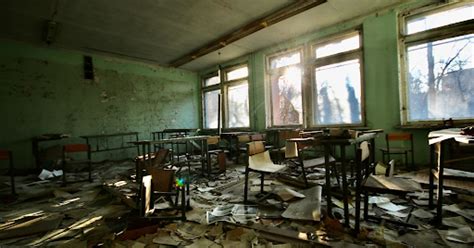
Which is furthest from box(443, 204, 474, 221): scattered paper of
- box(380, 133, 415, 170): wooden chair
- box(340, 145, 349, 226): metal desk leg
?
box(380, 133, 415, 170): wooden chair

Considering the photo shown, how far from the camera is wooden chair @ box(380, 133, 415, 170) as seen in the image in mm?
4296

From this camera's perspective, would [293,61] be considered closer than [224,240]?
No

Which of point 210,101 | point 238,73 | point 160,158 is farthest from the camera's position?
point 210,101

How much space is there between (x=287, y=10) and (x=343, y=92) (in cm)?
234

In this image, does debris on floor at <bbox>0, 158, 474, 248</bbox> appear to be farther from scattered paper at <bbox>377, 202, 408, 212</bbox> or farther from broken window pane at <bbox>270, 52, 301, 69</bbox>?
broken window pane at <bbox>270, 52, 301, 69</bbox>

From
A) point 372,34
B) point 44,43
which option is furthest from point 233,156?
point 44,43

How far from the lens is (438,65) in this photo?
14.0 ft

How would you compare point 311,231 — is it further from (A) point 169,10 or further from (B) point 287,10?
(A) point 169,10

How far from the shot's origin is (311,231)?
6.61 ft

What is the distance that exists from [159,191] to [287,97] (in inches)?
187

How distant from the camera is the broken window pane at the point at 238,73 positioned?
24.8 feet

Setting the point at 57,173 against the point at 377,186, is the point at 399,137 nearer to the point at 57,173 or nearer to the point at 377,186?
the point at 377,186

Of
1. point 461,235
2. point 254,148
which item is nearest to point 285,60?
point 254,148

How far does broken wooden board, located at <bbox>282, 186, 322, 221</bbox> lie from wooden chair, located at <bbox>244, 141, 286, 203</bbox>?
1.47 feet
